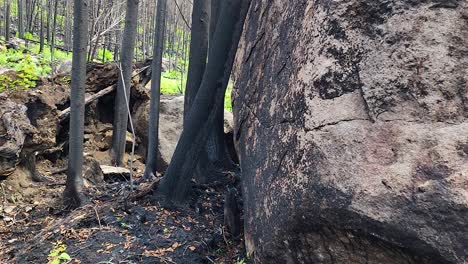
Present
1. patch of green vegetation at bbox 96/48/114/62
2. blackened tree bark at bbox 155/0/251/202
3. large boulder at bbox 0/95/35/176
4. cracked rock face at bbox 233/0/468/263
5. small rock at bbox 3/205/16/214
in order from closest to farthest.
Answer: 1. cracked rock face at bbox 233/0/468/263
2. blackened tree bark at bbox 155/0/251/202
3. small rock at bbox 3/205/16/214
4. large boulder at bbox 0/95/35/176
5. patch of green vegetation at bbox 96/48/114/62

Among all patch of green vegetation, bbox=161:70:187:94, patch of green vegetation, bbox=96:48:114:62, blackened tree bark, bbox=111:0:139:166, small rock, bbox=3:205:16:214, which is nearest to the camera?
small rock, bbox=3:205:16:214

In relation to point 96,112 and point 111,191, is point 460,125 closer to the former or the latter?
point 111,191

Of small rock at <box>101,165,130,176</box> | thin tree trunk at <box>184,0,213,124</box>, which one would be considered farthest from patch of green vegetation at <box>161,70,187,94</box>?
thin tree trunk at <box>184,0,213,124</box>

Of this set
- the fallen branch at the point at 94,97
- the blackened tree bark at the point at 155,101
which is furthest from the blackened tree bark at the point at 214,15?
the fallen branch at the point at 94,97

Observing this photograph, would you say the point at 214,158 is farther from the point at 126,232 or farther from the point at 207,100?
the point at 126,232

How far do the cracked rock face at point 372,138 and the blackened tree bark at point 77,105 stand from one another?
4.17m

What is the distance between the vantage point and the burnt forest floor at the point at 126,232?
14.0ft

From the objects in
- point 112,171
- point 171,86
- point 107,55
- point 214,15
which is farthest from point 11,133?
point 171,86

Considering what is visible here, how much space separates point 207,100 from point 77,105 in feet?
Answer: 8.93

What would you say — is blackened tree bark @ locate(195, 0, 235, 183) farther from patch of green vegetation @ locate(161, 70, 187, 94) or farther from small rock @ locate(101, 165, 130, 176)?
patch of green vegetation @ locate(161, 70, 187, 94)

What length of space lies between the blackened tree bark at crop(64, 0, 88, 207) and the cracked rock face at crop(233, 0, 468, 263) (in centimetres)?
417

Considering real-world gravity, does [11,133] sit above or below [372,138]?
below

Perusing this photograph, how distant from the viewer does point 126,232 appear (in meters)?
4.71

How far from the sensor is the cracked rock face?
7.11ft
